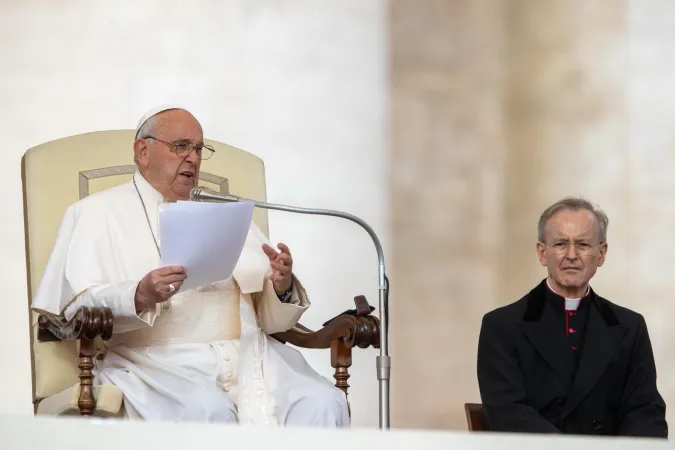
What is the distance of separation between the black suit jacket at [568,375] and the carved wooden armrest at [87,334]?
1144 millimetres

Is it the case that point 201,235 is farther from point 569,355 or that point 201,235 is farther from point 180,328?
point 569,355

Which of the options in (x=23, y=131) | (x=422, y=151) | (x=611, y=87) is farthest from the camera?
(x=422, y=151)

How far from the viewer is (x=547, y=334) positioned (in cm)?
369

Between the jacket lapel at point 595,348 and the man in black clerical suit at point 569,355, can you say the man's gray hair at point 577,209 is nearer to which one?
the man in black clerical suit at point 569,355

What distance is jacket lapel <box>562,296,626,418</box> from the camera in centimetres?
359

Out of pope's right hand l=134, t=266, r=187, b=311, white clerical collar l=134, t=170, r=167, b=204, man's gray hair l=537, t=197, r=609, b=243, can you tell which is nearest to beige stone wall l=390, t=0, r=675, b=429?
man's gray hair l=537, t=197, r=609, b=243

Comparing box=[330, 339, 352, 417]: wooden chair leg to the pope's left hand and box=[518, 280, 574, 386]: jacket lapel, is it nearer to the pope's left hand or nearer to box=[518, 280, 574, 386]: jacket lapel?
the pope's left hand

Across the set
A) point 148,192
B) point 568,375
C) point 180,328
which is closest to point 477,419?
point 568,375

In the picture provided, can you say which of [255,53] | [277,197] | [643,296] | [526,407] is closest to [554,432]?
[526,407]

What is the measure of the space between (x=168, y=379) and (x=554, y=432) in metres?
1.16

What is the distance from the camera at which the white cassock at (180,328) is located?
3.49 metres

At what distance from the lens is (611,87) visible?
535 cm

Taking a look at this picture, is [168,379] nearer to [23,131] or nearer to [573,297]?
[573,297]

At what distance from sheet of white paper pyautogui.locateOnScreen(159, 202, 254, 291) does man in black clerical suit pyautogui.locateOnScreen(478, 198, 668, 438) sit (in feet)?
2.87
